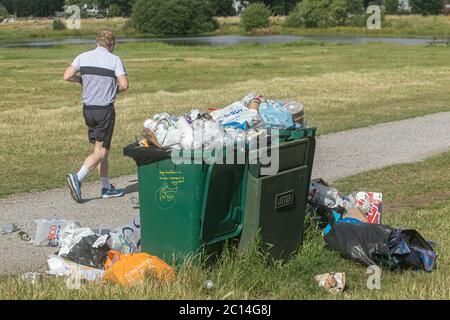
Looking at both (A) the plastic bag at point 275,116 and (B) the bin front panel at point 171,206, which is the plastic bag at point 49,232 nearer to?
(B) the bin front panel at point 171,206

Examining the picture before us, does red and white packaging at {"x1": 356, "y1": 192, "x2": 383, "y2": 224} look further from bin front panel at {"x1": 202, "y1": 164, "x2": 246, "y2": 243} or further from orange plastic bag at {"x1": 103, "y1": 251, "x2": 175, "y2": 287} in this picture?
orange plastic bag at {"x1": 103, "y1": 251, "x2": 175, "y2": 287}

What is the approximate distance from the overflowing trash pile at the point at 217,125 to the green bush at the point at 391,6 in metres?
85.7

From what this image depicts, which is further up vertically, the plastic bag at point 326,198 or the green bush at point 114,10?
the plastic bag at point 326,198

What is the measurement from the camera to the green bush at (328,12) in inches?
3155

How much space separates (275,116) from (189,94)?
51.3 feet

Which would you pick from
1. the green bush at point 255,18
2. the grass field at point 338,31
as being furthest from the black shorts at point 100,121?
the green bush at point 255,18

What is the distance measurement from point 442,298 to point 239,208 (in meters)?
1.53

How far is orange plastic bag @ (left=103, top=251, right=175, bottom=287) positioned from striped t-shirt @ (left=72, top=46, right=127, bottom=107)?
10.8 ft

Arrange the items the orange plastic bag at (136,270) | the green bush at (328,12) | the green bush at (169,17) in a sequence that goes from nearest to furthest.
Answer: the orange plastic bag at (136,270) → the green bush at (328,12) → the green bush at (169,17)

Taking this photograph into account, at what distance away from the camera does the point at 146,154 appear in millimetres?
5902

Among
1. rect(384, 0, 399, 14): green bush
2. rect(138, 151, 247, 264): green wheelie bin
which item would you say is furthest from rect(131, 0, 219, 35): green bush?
rect(138, 151, 247, 264): green wheelie bin

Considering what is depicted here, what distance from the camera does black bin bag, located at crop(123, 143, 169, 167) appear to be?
5832mm

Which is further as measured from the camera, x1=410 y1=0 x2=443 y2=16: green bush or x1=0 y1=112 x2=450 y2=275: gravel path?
x1=410 y1=0 x2=443 y2=16: green bush

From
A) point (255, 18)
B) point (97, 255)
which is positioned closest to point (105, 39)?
point (97, 255)
